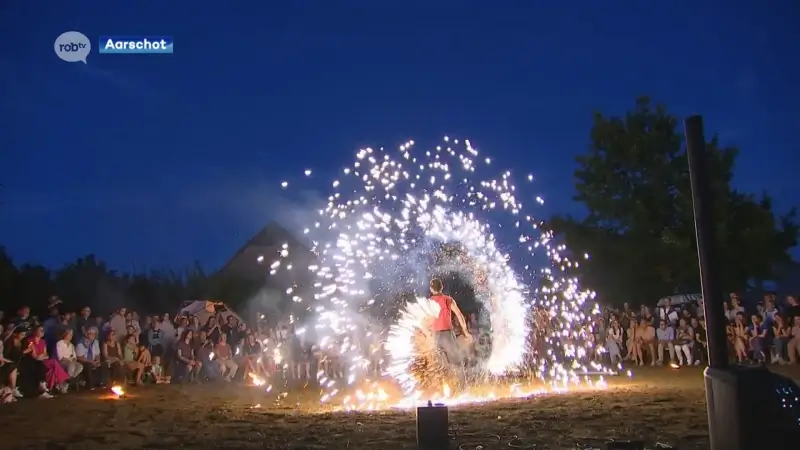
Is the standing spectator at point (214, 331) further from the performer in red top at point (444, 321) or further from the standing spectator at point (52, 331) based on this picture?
the performer in red top at point (444, 321)

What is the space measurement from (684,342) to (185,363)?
12.6 meters

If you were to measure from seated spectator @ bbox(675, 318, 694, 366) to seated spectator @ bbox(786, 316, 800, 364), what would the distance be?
2.29 m

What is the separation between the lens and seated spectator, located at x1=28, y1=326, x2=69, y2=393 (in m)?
14.1

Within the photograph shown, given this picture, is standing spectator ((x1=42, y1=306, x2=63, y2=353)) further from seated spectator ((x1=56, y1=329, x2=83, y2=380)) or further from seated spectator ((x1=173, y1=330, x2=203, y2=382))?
seated spectator ((x1=173, y1=330, x2=203, y2=382))

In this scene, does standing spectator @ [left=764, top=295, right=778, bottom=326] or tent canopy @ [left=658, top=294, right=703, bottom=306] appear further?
tent canopy @ [left=658, top=294, right=703, bottom=306]

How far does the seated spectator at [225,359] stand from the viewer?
17969 mm

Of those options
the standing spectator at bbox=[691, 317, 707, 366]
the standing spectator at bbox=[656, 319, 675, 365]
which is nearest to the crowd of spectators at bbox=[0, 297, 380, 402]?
the standing spectator at bbox=[656, 319, 675, 365]

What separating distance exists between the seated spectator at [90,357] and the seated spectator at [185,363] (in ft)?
7.25

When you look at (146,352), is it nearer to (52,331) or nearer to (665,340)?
(52,331)

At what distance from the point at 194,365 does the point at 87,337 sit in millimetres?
2901

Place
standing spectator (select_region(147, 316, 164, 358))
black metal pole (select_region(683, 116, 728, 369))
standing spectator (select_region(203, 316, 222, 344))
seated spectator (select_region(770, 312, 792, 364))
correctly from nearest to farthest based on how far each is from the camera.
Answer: black metal pole (select_region(683, 116, 728, 369)) < seated spectator (select_region(770, 312, 792, 364)) < standing spectator (select_region(147, 316, 164, 358)) < standing spectator (select_region(203, 316, 222, 344))

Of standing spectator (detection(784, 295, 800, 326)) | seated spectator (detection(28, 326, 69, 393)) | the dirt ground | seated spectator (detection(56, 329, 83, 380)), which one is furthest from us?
standing spectator (detection(784, 295, 800, 326))

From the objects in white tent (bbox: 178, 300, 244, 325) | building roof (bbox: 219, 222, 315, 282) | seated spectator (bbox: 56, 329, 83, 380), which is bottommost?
seated spectator (bbox: 56, 329, 83, 380)

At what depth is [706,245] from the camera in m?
5.75
